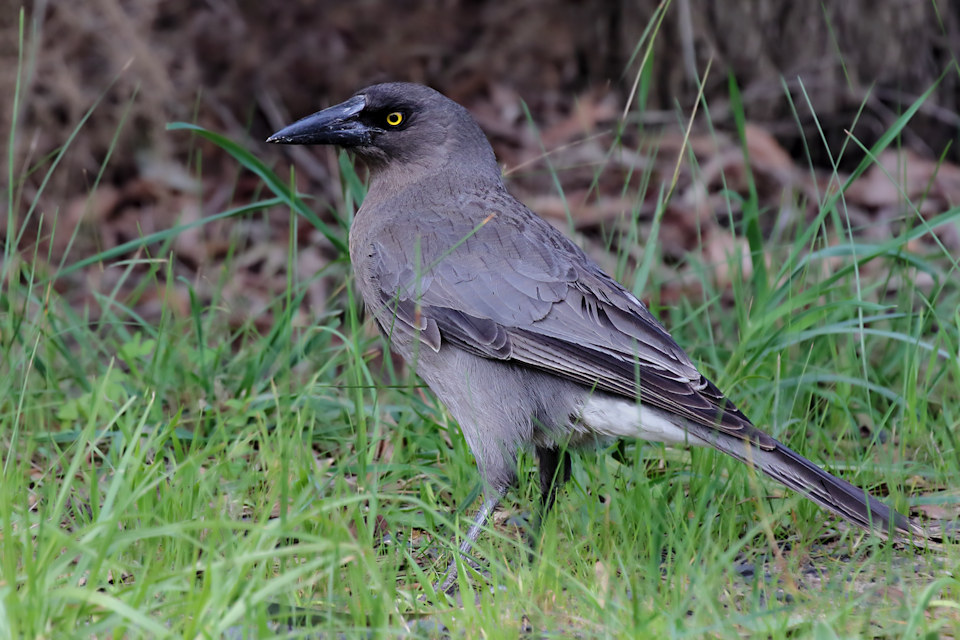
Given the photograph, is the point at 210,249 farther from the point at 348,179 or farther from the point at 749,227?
the point at 749,227

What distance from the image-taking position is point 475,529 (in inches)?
146

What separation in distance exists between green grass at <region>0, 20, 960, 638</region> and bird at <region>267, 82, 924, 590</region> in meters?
0.15

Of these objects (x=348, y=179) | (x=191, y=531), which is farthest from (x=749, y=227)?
(x=191, y=531)

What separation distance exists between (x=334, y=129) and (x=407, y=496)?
5.29 ft

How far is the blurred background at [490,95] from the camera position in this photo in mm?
7230

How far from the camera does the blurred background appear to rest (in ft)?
23.7

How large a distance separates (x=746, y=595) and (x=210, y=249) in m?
4.91

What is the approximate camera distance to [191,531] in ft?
11.0

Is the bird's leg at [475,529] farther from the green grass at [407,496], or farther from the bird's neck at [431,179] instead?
the bird's neck at [431,179]

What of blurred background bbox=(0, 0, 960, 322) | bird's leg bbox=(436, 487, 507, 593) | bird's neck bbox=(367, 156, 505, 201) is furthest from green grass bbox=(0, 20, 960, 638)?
blurred background bbox=(0, 0, 960, 322)

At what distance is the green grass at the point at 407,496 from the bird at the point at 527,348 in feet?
0.49

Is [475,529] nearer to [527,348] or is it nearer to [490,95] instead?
[527,348]

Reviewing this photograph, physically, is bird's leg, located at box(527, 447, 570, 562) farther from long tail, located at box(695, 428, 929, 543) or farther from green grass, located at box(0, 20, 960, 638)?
long tail, located at box(695, 428, 929, 543)

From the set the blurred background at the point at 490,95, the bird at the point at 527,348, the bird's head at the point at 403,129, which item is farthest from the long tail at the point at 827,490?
the blurred background at the point at 490,95
